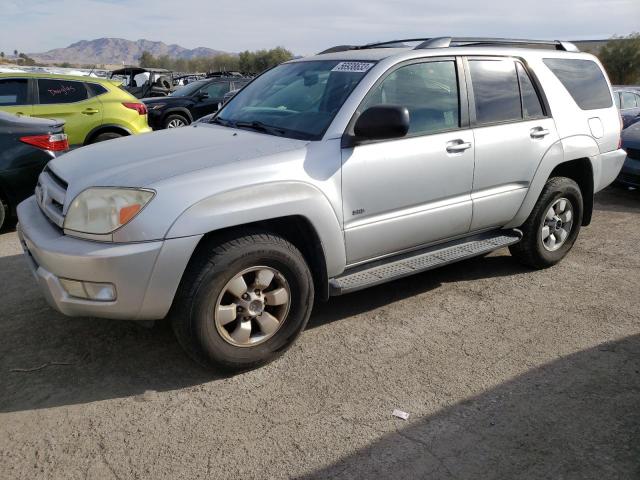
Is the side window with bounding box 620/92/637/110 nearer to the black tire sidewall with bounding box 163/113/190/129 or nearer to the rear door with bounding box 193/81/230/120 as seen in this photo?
the rear door with bounding box 193/81/230/120

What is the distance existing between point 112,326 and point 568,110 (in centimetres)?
394

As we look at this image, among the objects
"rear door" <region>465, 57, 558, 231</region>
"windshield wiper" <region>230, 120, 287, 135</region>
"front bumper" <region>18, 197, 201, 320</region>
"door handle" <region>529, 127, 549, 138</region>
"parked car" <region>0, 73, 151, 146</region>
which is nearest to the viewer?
"front bumper" <region>18, 197, 201, 320</region>

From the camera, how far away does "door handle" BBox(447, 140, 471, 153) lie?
3859mm

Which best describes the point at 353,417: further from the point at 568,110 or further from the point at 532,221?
the point at 568,110

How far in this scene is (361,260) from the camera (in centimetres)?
364

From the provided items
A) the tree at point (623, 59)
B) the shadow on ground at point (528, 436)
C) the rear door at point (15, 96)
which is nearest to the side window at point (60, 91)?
the rear door at point (15, 96)

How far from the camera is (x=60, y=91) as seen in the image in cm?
823

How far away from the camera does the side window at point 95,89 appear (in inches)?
334

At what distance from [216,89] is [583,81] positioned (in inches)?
436

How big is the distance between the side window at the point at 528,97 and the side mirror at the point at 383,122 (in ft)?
5.28

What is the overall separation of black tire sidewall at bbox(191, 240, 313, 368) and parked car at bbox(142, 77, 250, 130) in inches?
404

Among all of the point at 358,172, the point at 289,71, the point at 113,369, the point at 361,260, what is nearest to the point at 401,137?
the point at 358,172

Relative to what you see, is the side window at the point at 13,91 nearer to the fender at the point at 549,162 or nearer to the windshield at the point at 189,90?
the windshield at the point at 189,90

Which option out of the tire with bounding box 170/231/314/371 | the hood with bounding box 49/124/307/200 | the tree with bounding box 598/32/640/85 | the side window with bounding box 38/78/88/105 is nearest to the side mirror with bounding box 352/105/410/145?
the hood with bounding box 49/124/307/200
